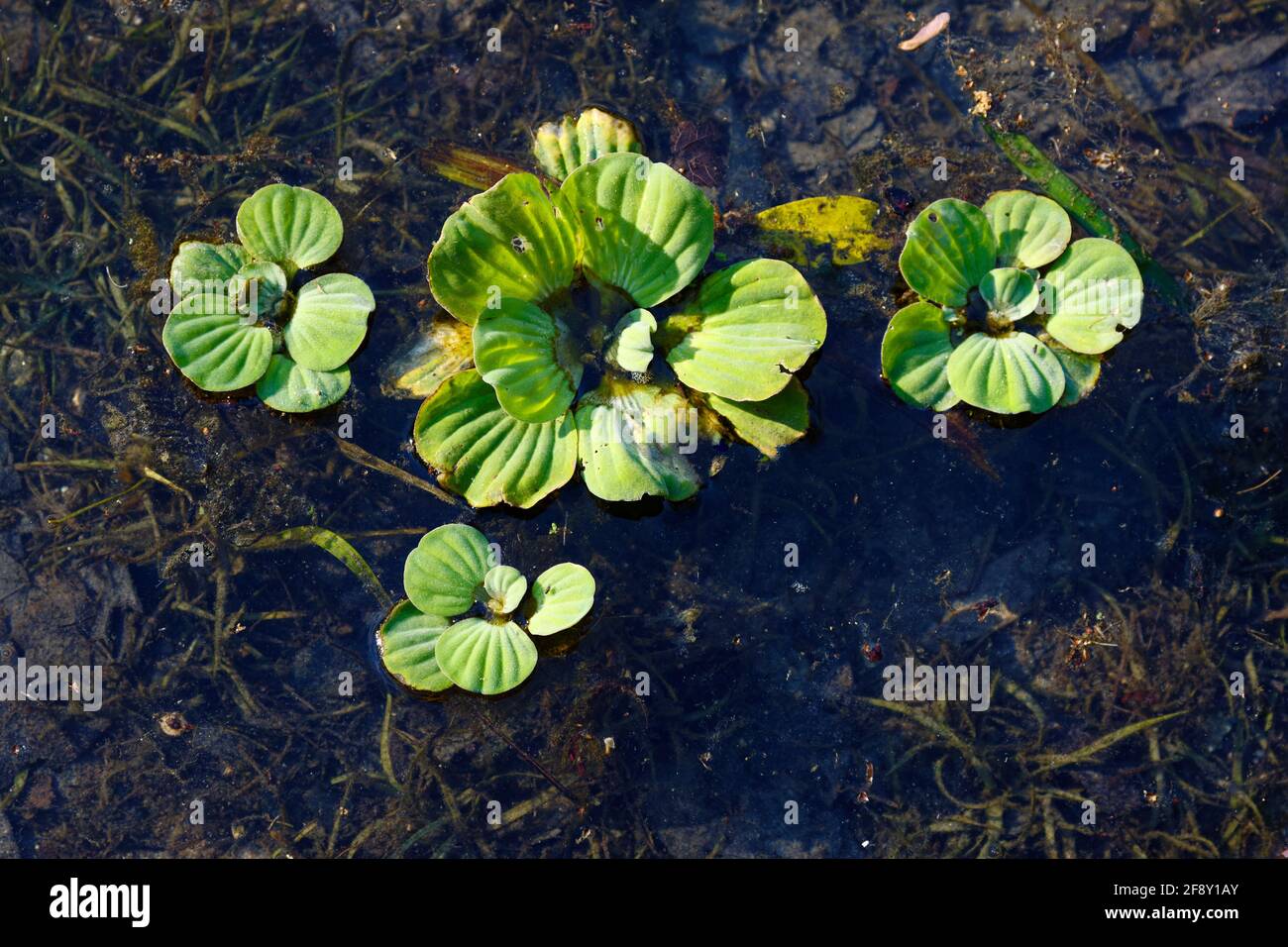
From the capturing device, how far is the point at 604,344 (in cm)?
344

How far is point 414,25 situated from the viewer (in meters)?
3.94

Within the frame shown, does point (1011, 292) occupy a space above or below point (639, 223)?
below

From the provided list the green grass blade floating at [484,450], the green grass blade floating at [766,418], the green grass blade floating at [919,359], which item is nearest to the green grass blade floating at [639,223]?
the green grass blade floating at [766,418]

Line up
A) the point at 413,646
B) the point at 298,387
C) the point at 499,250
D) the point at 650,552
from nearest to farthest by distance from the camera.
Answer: the point at 499,250 < the point at 413,646 < the point at 298,387 < the point at 650,552

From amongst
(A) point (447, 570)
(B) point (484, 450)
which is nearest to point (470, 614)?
(A) point (447, 570)

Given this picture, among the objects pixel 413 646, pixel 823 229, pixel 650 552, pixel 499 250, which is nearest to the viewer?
pixel 499 250

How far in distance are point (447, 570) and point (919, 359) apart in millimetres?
1737

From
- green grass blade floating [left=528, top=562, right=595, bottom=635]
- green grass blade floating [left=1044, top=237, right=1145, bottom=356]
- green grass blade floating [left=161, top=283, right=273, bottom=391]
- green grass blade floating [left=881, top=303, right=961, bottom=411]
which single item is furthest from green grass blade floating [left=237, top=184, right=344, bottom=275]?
green grass blade floating [left=1044, top=237, right=1145, bottom=356]

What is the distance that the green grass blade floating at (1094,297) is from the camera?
3430 millimetres

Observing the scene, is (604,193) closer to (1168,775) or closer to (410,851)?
(410,851)

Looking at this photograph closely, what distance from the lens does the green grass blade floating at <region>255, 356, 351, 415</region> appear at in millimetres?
3432

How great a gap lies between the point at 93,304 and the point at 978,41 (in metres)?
3.48

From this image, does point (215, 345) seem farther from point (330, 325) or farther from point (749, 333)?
point (749, 333)
